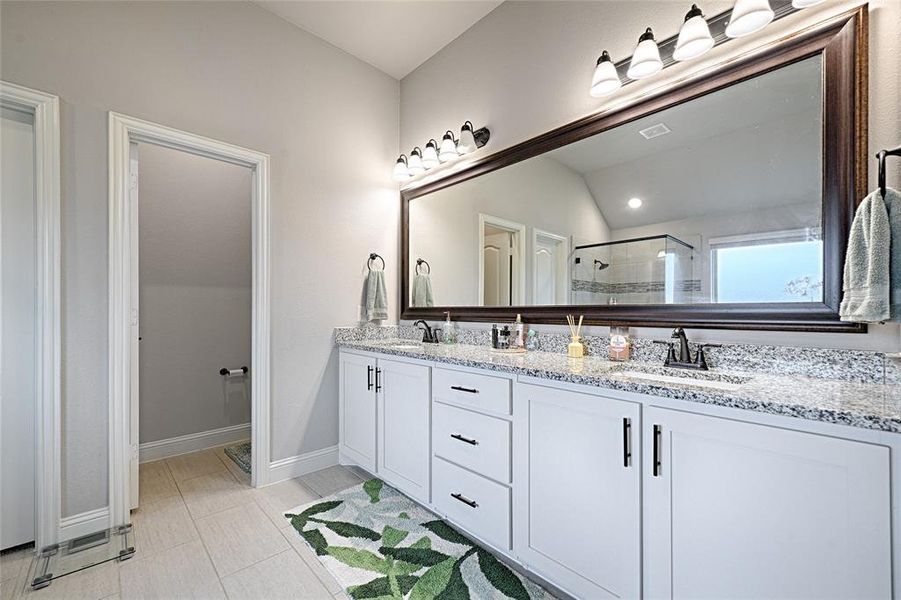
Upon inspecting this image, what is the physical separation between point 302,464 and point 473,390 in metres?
1.50

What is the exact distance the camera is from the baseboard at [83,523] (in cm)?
175

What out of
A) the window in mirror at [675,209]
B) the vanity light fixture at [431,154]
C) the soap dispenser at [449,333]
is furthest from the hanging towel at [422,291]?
the vanity light fixture at [431,154]

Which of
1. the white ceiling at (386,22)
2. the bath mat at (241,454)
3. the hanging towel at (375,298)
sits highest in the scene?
the white ceiling at (386,22)

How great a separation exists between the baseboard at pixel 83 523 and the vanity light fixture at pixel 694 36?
319 cm

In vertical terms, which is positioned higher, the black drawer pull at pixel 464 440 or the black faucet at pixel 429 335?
the black faucet at pixel 429 335

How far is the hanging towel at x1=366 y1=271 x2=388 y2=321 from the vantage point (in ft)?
9.13

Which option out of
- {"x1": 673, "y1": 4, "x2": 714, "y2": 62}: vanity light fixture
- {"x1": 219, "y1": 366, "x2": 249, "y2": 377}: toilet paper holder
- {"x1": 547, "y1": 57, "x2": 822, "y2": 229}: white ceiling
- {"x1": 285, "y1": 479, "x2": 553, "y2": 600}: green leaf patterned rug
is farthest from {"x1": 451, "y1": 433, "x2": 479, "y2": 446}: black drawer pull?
{"x1": 219, "y1": 366, "x2": 249, "y2": 377}: toilet paper holder

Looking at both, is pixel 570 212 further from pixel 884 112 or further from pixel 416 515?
pixel 416 515

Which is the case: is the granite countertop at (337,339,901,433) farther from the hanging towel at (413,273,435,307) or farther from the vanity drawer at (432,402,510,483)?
the hanging towel at (413,273,435,307)

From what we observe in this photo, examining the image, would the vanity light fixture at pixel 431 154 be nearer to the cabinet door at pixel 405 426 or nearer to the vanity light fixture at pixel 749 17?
the cabinet door at pixel 405 426

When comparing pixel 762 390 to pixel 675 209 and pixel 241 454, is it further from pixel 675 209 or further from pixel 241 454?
pixel 241 454

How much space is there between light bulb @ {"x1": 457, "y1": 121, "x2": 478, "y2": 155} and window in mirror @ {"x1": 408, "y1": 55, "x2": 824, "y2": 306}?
212 mm

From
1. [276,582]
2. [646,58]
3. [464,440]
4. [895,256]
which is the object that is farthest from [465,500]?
[646,58]

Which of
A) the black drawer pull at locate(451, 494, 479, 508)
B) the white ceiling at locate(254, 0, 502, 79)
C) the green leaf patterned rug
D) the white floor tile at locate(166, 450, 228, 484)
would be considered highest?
the white ceiling at locate(254, 0, 502, 79)
